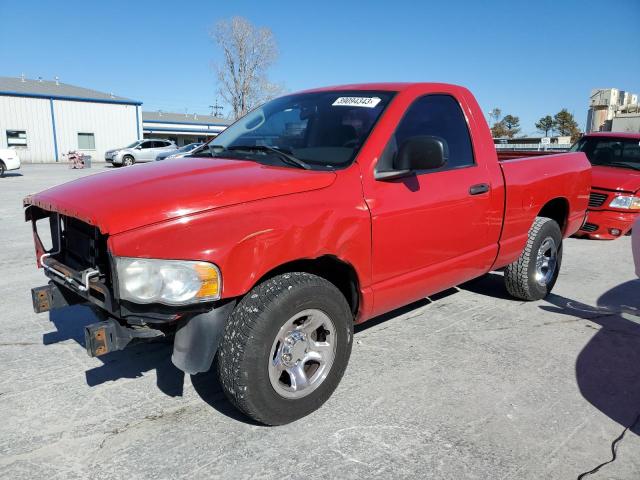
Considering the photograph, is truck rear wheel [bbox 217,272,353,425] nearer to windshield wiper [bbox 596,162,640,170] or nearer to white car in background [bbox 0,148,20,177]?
windshield wiper [bbox 596,162,640,170]

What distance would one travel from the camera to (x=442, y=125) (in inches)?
151

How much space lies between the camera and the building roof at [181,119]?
56500 mm

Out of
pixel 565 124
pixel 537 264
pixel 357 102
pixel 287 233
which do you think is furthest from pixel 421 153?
pixel 565 124

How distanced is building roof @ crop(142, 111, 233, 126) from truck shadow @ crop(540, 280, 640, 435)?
55.1 meters

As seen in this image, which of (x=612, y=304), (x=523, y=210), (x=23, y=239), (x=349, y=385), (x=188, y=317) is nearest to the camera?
(x=188, y=317)

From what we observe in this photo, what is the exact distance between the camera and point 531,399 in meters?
3.15

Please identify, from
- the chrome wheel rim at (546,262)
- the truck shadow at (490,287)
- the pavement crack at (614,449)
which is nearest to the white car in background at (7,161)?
the truck shadow at (490,287)

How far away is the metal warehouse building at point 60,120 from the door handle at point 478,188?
1574 inches

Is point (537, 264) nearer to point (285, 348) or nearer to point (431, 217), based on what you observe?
point (431, 217)

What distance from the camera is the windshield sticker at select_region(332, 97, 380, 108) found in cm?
348

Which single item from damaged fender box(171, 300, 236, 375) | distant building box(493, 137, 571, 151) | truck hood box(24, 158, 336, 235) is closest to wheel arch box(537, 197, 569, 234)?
truck hood box(24, 158, 336, 235)

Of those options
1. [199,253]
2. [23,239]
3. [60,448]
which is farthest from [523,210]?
[23,239]

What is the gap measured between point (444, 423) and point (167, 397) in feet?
5.48

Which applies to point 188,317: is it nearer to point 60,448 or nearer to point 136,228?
point 136,228
